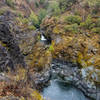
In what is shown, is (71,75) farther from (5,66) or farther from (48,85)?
(5,66)

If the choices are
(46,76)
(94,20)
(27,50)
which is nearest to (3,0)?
(27,50)

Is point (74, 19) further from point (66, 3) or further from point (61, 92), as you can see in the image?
point (61, 92)

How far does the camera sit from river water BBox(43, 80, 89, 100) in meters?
18.5

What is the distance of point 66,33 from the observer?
3038 centimetres

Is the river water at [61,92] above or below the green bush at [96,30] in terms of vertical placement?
below

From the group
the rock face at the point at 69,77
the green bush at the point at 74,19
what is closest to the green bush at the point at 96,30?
the green bush at the point at 74,19

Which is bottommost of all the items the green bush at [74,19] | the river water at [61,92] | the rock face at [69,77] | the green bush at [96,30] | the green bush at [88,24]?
the river water at [61,92]

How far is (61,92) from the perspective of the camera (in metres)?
19.8

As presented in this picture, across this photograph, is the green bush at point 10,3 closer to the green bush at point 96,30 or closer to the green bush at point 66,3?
the green bush at point 66,3

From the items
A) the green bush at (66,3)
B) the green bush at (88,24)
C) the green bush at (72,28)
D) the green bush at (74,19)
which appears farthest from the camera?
the green bush at (66,3)

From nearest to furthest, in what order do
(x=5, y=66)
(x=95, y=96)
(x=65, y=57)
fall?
(x=5, y=66)
(x=95, y=96)
(x=65, y=57)

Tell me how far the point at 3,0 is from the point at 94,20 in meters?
44.2

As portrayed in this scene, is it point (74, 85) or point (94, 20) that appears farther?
point (94, 20)

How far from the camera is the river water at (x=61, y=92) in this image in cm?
1850
